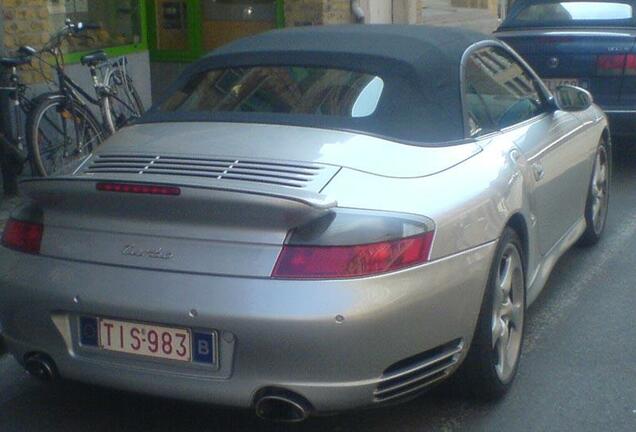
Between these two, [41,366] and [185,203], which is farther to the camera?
[41,366]

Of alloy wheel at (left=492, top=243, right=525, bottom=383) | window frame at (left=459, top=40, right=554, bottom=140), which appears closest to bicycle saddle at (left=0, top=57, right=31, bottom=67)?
window frame at (left=459, top=40, right=554, bottom=140)

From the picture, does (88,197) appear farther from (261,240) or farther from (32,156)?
(32,156)

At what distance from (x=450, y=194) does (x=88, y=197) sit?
4.41 feet

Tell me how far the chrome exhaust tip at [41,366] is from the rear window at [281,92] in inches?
54.1

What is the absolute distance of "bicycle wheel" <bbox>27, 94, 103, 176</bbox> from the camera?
8365 millimetres

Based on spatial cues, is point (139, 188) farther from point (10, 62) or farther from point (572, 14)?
point (572, 14)

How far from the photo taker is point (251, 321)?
4012 millimetres

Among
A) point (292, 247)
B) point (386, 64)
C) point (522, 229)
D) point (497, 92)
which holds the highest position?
point (386, 64)

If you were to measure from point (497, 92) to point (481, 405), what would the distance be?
1.62 metres

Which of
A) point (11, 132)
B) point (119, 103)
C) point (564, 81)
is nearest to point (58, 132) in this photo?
point (11, 132)

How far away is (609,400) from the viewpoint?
5051mm

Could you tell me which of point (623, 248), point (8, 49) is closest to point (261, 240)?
point (623, 248)

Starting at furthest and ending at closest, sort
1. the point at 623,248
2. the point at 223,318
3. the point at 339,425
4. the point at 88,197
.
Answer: the point at 623,248, the point at 339,425, the point at 88,197, the point at 223,318

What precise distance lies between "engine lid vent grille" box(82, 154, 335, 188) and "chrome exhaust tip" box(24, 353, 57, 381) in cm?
74
